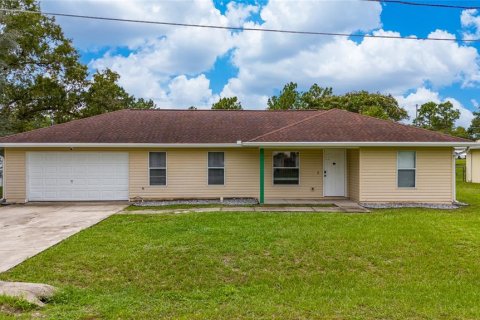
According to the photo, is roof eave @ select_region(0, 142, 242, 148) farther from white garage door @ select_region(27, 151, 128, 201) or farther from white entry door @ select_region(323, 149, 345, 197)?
white entry door @ select_region(323, 149, 345, 197)

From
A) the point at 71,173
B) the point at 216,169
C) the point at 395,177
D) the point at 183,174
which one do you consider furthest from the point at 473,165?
the point at 71,173

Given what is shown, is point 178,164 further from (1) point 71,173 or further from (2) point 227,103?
(2) point 227,103

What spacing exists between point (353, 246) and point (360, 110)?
34.1 metres

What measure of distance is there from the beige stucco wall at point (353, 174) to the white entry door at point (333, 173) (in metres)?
0.28

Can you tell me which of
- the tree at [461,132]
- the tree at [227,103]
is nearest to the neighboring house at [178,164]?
the tree at [227,103]

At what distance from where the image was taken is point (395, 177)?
42.8 feet

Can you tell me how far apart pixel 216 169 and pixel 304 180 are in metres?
3.58

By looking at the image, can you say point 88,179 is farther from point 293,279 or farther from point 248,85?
point 248,85

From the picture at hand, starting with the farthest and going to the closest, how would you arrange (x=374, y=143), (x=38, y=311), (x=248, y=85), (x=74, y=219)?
(x=248, y=85) → (x=374, y=143) → (x=74, y=219) → (x=38, y=311)

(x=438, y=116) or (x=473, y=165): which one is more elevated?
(x=438, y=116)

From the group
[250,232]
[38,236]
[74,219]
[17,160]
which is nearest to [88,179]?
[17,160]

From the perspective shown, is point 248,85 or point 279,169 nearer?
point 279,169

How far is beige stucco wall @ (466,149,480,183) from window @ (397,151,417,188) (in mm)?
11879

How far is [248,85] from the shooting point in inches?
1137
